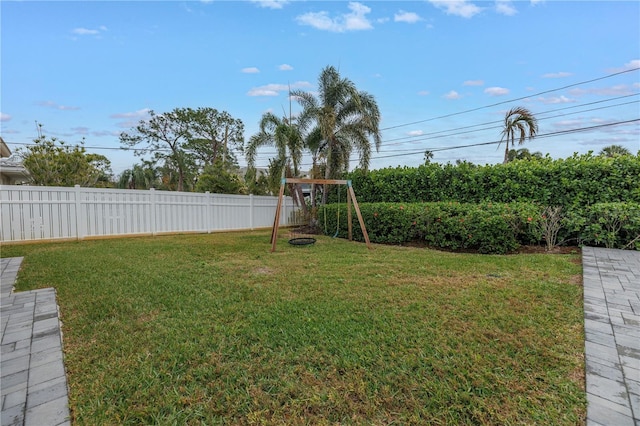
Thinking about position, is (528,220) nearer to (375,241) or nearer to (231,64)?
(375,241)

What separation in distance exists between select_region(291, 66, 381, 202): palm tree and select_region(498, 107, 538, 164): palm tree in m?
4.26

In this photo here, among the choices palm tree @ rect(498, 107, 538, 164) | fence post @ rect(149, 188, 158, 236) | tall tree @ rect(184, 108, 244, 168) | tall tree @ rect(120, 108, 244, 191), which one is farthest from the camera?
tall tree @ rect(184, 108, 244, 168)

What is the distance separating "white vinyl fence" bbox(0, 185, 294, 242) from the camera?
289 inches

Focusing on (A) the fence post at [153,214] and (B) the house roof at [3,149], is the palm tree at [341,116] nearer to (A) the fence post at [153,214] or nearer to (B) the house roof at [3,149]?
(A) the fence post at [153,214]

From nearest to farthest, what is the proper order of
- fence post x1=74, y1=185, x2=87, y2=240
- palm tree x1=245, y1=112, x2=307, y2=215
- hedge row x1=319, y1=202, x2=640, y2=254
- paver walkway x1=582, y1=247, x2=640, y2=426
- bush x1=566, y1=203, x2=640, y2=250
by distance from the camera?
paver walkway x1=582, y1=247, x2=640, y2=426 < bush x1=566, y1=203, x2=640, y2=250 < hedge row x1=319, y1=202, x2=640, y2=254 < fence post x1=74, y1=185, x2=87, y2=240 < palm tree x1=245, y1=112, x2=307, y2=215

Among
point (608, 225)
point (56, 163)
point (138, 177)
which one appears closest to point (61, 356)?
point (608, 225)

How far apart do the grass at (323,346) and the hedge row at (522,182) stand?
2.83 meters

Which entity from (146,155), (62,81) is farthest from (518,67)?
(146,155)

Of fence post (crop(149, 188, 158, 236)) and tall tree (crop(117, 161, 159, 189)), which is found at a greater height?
tall tree (crop(117, 161, 159, 189))

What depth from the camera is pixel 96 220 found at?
8383mm

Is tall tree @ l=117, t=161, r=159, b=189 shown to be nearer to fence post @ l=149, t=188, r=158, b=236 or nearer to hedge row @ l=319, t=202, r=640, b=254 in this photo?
fence post @ l=149, t=188, r=158, b=236

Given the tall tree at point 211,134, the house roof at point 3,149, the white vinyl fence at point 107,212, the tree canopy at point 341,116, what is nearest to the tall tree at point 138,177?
the tall tree at point 211,134

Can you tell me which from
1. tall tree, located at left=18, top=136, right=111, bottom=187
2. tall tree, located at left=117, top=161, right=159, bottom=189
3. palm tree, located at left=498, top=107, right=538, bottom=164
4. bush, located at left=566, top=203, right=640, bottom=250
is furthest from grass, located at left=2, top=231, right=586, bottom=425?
tall tree, located at left=117, top=161, right=159, bottom=189

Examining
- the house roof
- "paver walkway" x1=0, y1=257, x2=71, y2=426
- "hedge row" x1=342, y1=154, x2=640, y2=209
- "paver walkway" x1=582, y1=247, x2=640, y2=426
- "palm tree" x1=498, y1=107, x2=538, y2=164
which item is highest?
"palm tree" x1=498, y1=107, x2=538, y2=164
